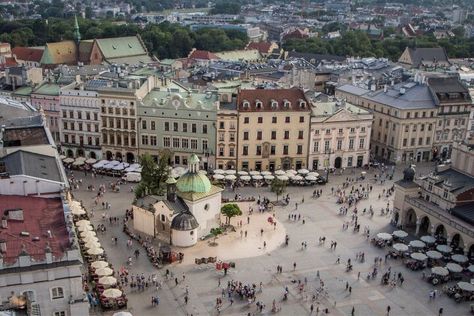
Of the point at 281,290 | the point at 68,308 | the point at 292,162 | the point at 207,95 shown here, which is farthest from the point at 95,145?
the point at 68,308

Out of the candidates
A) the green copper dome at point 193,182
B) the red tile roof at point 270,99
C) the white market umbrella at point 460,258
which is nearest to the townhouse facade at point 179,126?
the red tile roof at point 270,99

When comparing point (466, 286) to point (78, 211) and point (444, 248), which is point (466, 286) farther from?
point (78, 211)

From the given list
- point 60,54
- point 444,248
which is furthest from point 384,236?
point 60,54

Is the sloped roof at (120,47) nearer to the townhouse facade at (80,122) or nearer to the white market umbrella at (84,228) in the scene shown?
the townhouse facade at (80,122)

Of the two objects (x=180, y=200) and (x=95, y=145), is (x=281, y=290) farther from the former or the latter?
(x=95, y=145)

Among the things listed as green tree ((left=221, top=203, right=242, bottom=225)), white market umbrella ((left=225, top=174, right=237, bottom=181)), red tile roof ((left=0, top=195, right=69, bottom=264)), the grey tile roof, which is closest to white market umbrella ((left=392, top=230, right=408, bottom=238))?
green tree ((left=221, top=203, right=242, bottom=225))

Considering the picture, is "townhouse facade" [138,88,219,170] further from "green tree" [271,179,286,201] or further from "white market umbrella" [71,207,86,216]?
"white market umbrella" [71,207,86,216]
